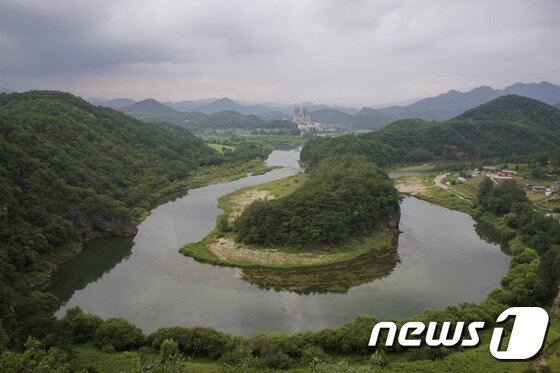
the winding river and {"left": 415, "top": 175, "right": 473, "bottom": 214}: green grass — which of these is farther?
{"left": 415, "top": 175, "right": 473, "bottom": 214}: green grass

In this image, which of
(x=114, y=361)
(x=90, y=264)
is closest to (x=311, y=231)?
(x=90, y=264)

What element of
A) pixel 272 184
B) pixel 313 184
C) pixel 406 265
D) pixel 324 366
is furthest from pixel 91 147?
pixel 324 366

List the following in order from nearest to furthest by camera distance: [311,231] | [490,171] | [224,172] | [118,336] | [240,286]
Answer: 1. [118,336]
2. [240,286]
3. [311,231]
4. [490,171]
5. [224,172]

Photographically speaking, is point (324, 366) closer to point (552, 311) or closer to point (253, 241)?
point (552, 311)

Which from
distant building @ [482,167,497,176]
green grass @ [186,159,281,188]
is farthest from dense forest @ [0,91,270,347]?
Answer: distant building @ [482,167,497,176]

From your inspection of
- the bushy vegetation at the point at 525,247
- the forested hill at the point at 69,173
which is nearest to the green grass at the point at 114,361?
the forested hill at the point at 69,173

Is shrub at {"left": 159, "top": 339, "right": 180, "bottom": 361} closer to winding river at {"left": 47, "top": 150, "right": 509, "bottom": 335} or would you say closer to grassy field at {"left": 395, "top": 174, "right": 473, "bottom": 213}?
winding river at {"left": 47, "top": 150, "right": 509, "bottom": 335}

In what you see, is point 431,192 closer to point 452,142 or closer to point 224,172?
point 224,172
